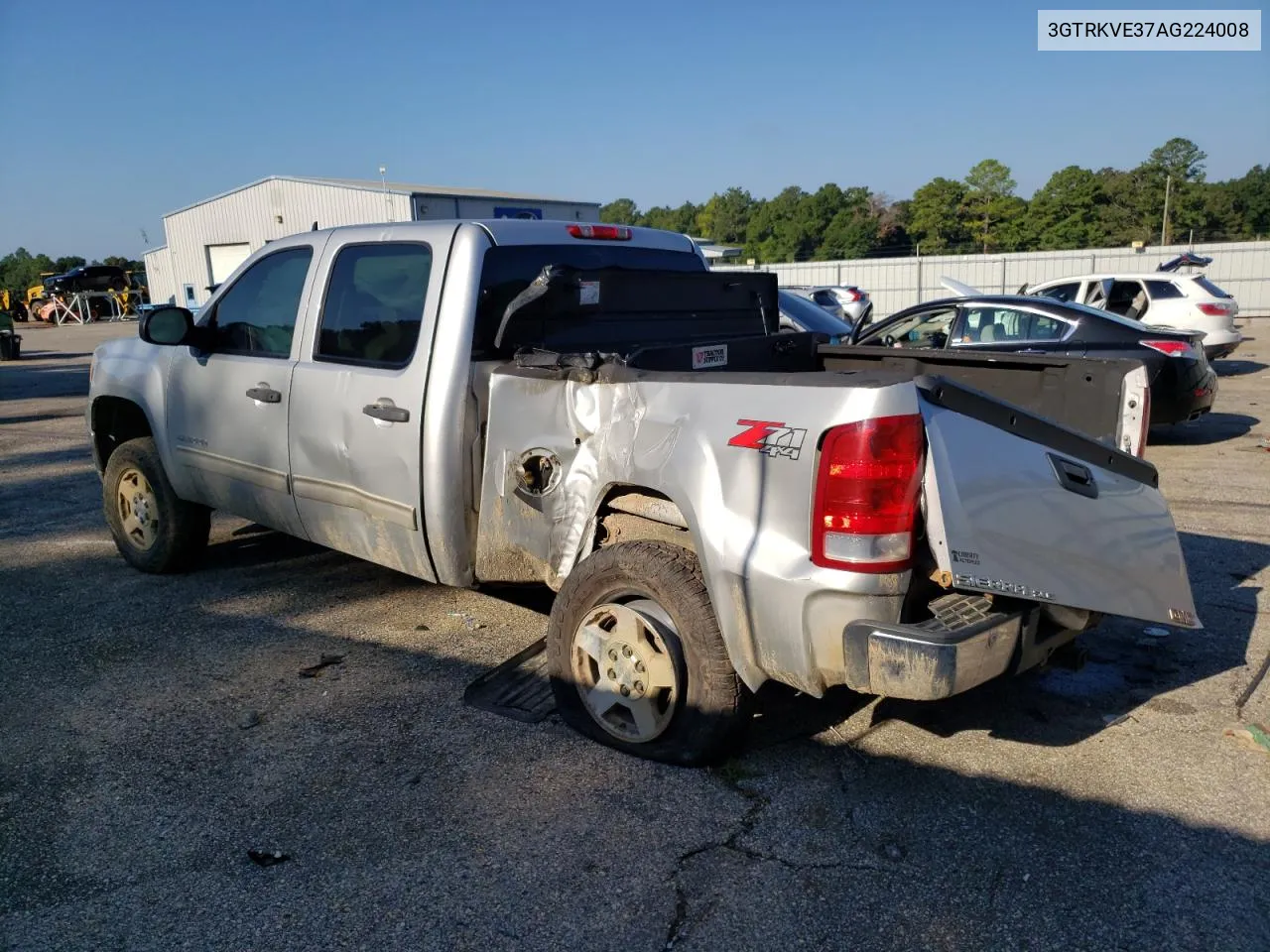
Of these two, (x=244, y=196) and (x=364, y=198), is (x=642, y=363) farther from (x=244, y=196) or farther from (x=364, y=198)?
(x=244, y=196)

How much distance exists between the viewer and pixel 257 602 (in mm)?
5414

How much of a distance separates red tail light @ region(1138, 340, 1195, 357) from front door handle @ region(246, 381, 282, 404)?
8094mm

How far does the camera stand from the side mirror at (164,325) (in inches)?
200

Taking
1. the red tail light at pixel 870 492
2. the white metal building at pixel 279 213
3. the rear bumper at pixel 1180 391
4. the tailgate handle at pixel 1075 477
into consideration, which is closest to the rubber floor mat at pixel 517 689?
the red tail light at pixel 870 492

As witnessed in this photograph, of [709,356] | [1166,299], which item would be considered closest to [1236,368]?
[1166,299]

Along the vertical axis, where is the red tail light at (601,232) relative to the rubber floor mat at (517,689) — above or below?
above

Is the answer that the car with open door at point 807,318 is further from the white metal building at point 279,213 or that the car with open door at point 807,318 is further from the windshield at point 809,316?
the white metal building at point 279,213

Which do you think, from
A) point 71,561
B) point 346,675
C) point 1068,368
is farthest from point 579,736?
point 71,561

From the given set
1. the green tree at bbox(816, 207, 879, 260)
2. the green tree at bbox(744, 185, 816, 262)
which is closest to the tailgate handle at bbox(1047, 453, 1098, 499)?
the green tree at bbox(816, 207, 879, 260)

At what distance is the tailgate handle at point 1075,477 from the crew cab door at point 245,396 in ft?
11.3

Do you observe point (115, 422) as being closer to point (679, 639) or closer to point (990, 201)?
point (679, 639)

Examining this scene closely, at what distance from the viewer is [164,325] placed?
16.7 ft

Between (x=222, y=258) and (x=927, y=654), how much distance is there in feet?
129

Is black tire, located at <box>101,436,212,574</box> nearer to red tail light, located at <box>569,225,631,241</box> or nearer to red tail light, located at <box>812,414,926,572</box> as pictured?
red tail light, located at <box>569,225,631,241</box>
